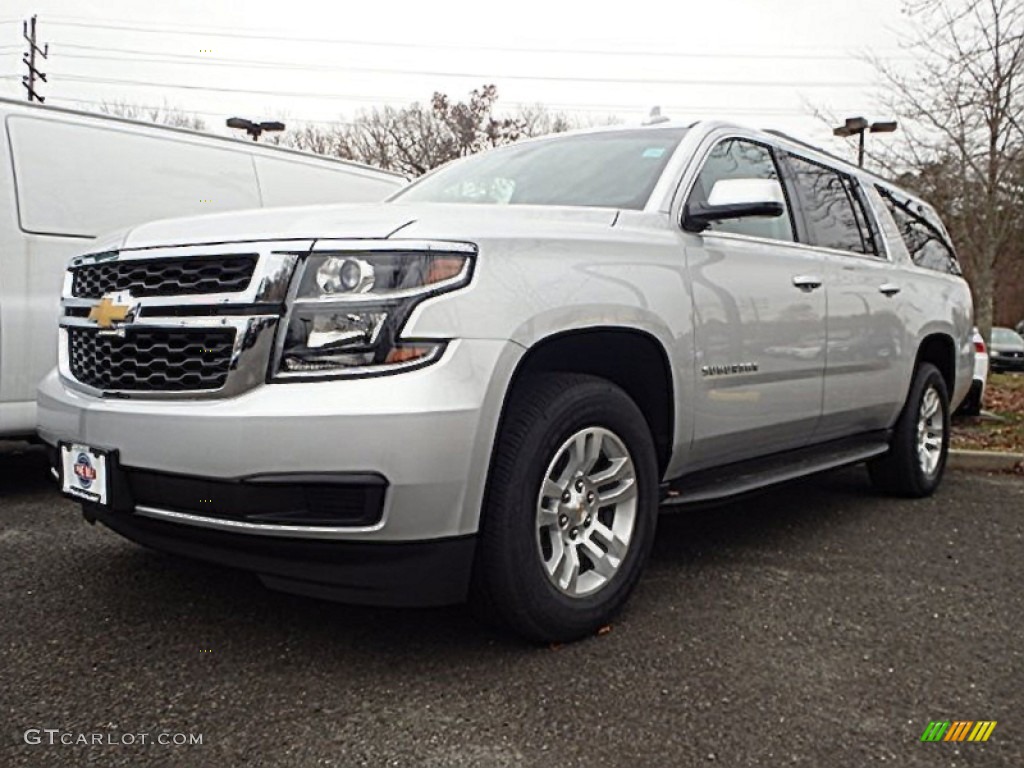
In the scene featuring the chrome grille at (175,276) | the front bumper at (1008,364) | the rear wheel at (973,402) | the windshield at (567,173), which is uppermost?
the windshield at (567,173)

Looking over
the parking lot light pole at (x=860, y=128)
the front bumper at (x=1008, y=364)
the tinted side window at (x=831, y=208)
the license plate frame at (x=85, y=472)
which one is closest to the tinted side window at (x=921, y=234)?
the tinted side window at (x=831, y=208)

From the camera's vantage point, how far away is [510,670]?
2.44m

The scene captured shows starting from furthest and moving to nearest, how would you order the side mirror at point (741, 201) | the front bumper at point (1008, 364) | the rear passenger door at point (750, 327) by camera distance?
1. the front bumper at point (1008, 364)
2. the rear passenger door at point (750, 327)
3. the side mirror at point (741, 201)

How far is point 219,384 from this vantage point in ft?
7.47

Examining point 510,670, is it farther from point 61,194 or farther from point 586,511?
point 61,194

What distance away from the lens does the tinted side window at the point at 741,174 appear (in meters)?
3.39

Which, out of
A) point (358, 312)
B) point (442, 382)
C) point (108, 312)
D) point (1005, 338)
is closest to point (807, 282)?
point (442, 382)

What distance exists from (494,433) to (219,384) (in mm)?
724

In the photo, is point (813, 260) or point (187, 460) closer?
point (187, 460)

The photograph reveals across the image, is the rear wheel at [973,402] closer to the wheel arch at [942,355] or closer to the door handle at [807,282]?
the wheel arch at [942,355]

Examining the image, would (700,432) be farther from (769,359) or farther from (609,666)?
(609,666)

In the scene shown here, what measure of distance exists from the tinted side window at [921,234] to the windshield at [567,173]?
6.81 ft

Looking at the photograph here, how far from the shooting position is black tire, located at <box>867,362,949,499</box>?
4.78m

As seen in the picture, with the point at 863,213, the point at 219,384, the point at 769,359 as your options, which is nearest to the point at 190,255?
the point at 219,384
